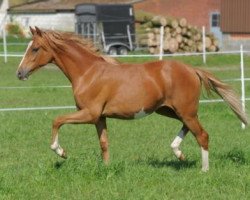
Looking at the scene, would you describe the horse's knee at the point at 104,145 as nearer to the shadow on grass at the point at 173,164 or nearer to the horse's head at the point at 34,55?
the shadow on grass at the point at 173,164

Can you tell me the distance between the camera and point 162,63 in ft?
29.0

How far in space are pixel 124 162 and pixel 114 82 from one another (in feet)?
3.27

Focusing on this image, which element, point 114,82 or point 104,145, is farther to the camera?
point 104,145

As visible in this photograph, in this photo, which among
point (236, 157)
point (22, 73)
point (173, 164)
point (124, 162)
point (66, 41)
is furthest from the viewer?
point (236, 157)

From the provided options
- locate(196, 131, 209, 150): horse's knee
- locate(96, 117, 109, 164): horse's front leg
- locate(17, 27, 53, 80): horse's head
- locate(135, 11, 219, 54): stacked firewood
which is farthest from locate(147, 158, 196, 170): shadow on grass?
locate(135, 11, 219, 54): stacked firewood

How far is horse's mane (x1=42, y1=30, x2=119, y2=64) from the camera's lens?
8.69 metres

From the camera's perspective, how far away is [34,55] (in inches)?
339

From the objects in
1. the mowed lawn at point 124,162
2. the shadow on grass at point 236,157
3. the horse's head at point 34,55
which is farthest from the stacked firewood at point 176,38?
the horse's head at point 34,55

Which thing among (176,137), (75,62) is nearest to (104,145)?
(176,137)

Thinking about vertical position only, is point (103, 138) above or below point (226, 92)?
below

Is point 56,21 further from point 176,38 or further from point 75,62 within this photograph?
point 75,62

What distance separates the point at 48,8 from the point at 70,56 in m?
43.9

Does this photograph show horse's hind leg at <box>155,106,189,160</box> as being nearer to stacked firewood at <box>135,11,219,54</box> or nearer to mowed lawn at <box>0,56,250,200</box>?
mowed lawn at <box>0,56,250,200</box>

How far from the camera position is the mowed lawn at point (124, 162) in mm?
7484
